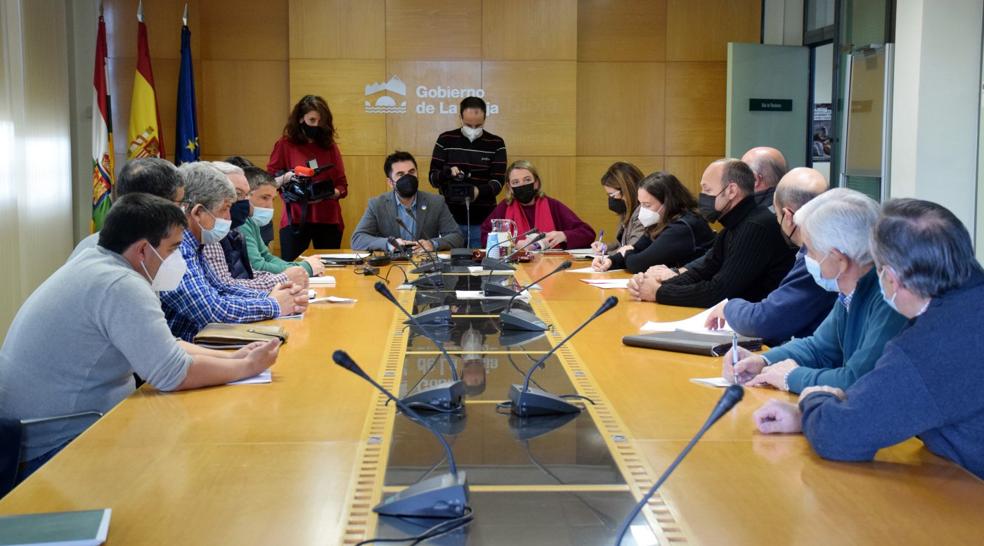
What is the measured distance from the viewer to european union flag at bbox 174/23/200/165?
7.90 meters

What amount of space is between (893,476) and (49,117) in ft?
21.1

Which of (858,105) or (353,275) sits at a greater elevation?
(858,105)

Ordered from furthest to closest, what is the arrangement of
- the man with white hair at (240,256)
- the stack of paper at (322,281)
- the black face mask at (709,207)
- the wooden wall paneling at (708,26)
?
the wooden wall paneling at (708,26) < the stack of paper at (322,281) < the man with white hair at (240,256) < the black face mask at (709,207)

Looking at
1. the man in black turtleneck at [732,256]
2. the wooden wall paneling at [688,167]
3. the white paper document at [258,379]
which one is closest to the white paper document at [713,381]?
the white paper document at [258,379]

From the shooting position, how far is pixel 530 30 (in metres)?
8.23

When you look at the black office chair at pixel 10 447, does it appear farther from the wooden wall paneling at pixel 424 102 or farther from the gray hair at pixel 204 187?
the wooden wall paneling at pixel 424 102

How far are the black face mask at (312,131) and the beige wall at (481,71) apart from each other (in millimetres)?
1046

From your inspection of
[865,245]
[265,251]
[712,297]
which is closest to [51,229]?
[265,251]

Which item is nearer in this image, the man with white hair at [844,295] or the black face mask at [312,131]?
the man with white hair at [844,295]

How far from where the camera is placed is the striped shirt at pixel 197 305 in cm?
341

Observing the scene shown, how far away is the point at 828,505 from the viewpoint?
170 centimetres

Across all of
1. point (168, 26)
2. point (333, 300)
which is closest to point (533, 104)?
point (168, 26)

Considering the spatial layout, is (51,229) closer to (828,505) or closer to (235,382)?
(235,382)

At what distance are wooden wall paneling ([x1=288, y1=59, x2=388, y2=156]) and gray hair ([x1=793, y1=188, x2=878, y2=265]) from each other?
615 centimetres
